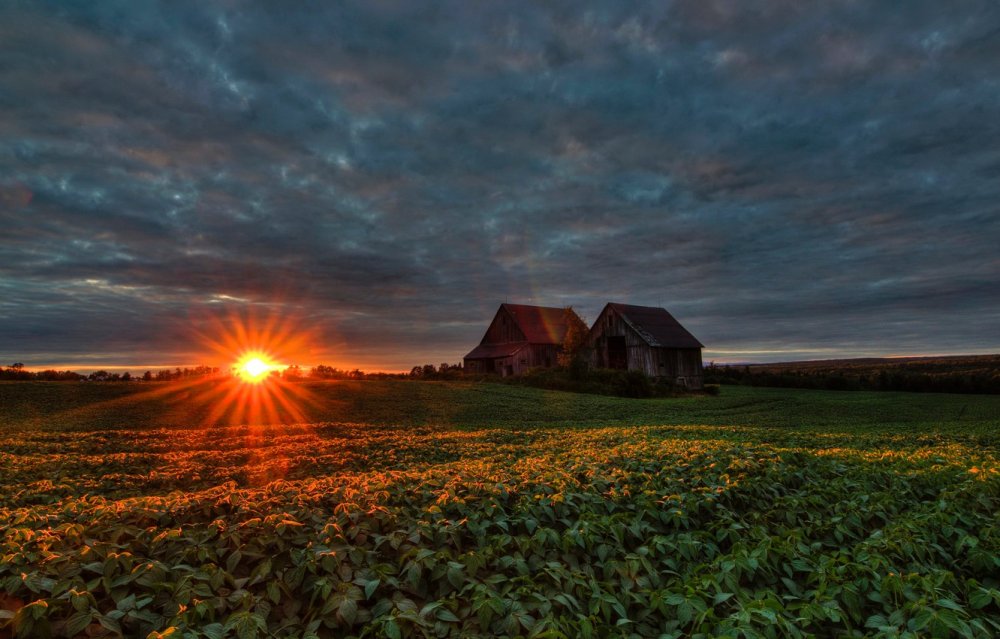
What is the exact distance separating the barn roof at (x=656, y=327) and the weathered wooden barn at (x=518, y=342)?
8827mm

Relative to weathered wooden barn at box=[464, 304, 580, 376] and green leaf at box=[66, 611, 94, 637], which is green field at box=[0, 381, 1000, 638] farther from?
weathered wooden barn at box=[464, 304, 580, 376]

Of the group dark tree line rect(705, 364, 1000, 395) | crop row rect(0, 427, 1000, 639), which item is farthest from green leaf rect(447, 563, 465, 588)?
dark tree line rect(705, 364, 1000, 395)

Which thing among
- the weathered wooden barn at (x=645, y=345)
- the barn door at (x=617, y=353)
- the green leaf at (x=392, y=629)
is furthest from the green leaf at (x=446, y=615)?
the barn door at (x=617, y=353)

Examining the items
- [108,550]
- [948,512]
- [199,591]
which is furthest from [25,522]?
[948,512]

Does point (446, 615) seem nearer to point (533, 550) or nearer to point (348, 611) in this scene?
point (348, 611)

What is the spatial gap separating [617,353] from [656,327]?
4511 mm

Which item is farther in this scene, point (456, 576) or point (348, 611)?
point (456, 576)

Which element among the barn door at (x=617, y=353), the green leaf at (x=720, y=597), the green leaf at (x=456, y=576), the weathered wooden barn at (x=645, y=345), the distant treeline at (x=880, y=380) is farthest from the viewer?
the barn door at (x=617, y=353)

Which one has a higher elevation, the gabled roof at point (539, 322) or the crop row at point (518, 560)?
the gabled roof at point (539, 322)

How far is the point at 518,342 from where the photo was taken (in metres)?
54.1

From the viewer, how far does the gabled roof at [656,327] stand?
47031 millimetres

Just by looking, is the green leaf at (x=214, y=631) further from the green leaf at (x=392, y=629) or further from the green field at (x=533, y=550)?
the green leaf at (x=392, y=629)

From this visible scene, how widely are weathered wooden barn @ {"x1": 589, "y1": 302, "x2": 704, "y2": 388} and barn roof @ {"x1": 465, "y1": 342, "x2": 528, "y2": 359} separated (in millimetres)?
7880

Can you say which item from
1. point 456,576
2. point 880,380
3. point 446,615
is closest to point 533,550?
point 456,576
